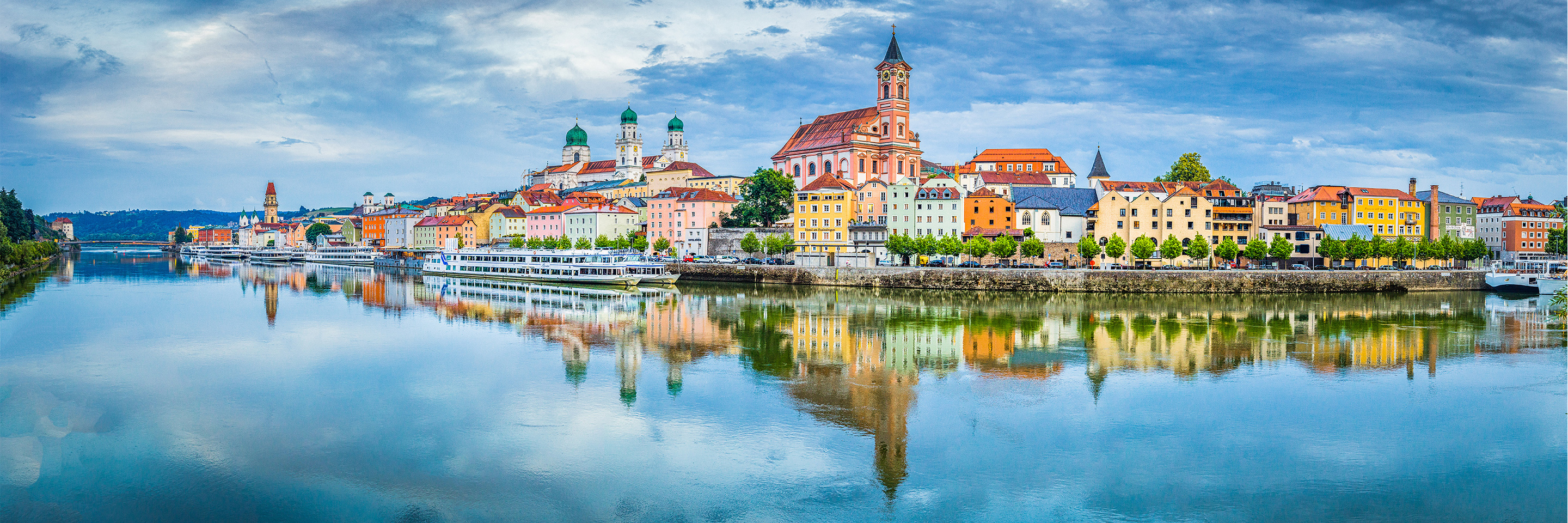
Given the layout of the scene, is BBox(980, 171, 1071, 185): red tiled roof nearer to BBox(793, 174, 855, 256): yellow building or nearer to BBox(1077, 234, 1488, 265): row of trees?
BBox(793, 174, 855, 256): yellow building

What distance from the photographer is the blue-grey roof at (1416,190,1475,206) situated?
52938mm

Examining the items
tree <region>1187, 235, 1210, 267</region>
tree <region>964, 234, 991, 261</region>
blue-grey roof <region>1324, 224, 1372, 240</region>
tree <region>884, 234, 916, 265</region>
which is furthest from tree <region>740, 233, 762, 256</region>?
blue-grey roof <region>1324, 224, 1372, 240</region>

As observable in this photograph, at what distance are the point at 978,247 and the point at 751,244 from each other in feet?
39.2

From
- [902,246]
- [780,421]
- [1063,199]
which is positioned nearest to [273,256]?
[902,246]

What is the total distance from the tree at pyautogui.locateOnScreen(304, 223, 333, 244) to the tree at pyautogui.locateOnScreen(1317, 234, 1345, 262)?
93.3 metres

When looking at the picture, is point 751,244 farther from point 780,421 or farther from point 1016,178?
point 780,421

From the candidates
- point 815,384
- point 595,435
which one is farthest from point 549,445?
point 815,384

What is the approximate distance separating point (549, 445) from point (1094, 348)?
43.1ft

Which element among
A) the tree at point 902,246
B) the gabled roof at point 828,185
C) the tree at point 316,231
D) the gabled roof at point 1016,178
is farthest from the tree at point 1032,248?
the tree at point 316,231

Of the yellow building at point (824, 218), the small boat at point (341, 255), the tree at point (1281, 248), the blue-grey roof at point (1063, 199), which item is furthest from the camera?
the small boat at point (341, 255)

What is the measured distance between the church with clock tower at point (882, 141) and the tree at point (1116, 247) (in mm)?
16257

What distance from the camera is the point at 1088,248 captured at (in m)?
42.2

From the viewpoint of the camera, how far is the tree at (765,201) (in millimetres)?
55156

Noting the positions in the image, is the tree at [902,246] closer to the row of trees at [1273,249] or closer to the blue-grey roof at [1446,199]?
the row of trees at [1273,249]
